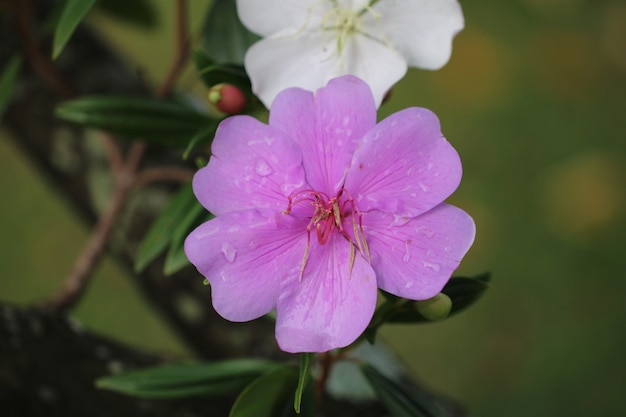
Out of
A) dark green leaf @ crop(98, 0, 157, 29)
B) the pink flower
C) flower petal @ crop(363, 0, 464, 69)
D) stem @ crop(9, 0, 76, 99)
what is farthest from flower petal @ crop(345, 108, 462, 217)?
dark green leaf @ crop(98, 0, 157, 29)

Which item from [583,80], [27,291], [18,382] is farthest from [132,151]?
[583,80]

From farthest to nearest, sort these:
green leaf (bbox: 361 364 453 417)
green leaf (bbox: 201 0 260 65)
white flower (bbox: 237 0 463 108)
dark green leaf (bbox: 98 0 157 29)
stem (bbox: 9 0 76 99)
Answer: dark green leaf (bbox: 98 0 157 29), stem (bbox: 9 0 76 99), green leaf (bbox: 201 0 260 65), green leaf (bbox: 361 364 453 417), white flower (bbox: 237 0 463 108)

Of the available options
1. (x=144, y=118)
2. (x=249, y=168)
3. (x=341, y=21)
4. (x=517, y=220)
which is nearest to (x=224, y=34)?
(x=144, y=118)

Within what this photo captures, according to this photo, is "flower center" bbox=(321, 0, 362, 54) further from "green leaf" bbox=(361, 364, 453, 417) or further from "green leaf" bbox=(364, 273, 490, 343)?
"green leaf" bbox=(361, 364, 453, 417)

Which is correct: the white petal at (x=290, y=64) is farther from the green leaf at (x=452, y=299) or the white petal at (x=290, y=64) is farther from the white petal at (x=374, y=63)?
the green leaf at (x=452, y=299)

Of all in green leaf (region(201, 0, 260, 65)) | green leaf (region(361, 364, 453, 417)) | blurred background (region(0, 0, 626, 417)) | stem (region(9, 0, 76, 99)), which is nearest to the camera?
green leaf (region(361, 364, 453, 417))

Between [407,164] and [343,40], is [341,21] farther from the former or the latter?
[407,164]
